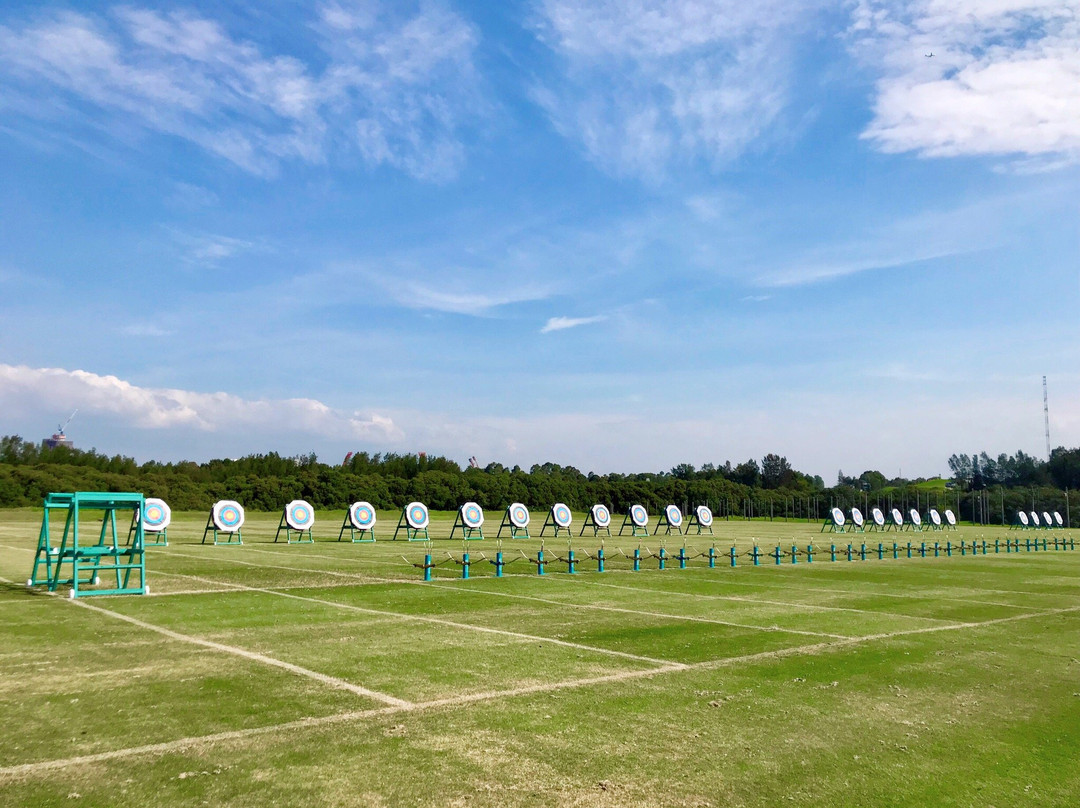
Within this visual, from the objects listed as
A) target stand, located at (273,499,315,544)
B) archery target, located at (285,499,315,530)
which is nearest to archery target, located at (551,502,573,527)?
target stand, located at (273,499,315,544)

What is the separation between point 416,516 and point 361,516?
2.61 m

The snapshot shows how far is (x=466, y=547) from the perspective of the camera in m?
32.8

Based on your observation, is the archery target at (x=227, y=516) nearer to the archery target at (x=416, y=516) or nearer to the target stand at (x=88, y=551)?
the archery target at (x=416, y=516)

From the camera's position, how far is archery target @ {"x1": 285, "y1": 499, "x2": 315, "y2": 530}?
33562 mm

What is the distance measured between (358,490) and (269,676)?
75599mm

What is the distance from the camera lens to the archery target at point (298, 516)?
33.6m

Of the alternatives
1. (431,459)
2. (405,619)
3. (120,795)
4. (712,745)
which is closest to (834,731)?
(712,745)

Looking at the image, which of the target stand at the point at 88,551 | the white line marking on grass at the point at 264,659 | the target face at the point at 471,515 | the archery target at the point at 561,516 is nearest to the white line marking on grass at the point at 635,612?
the target stand at the point at 88,551

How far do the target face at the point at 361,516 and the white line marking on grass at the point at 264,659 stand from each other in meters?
21.5

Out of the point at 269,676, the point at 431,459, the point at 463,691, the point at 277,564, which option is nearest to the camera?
the point at 463,691

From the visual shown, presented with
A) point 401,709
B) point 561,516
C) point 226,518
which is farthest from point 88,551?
point 561,516

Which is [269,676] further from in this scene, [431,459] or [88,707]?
[431,459]

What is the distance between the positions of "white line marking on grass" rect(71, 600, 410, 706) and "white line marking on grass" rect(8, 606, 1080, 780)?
468mm

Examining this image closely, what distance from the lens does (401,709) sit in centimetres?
793
